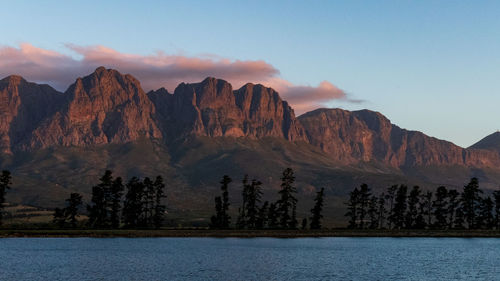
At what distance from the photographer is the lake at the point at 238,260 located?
93812 mm

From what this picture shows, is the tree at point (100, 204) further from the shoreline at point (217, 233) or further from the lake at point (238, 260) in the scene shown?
the lake at point (238, 260)

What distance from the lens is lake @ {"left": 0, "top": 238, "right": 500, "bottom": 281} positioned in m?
93.8

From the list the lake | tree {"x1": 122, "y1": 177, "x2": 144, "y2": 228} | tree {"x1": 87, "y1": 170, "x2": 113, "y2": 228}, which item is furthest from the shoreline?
tree {"x1": 87, "y1": 170, "x2": 113, "y2": 228}

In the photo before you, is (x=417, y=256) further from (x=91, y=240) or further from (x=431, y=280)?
(x=91, y=240)

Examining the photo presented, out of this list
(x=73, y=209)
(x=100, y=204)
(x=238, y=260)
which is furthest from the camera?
(x=100, y=204)

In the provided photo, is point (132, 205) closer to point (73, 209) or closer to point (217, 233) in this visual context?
point (73, 209)

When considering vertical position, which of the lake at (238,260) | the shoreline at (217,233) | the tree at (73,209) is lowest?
the lake at (238,260)

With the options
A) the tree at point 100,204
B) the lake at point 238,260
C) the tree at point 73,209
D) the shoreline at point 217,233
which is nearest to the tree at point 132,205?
the tree at point 100,204

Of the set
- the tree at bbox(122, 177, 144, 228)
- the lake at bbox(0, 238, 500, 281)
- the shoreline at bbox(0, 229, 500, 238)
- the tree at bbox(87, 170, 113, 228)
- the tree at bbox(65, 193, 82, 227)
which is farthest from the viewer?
the tree at bbox(122, 177, 144, 228)

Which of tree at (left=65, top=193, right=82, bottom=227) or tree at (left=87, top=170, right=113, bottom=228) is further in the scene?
tree at (left=87, top=170, right=113, bottom=228)

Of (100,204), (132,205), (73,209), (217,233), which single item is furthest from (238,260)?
(100,204)

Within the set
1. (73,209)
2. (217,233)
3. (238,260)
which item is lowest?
(238,260)

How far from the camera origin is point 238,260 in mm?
115438

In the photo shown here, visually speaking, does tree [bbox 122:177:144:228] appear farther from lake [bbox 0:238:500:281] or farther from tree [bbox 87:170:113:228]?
lake [bbox 0:238:500:281]
